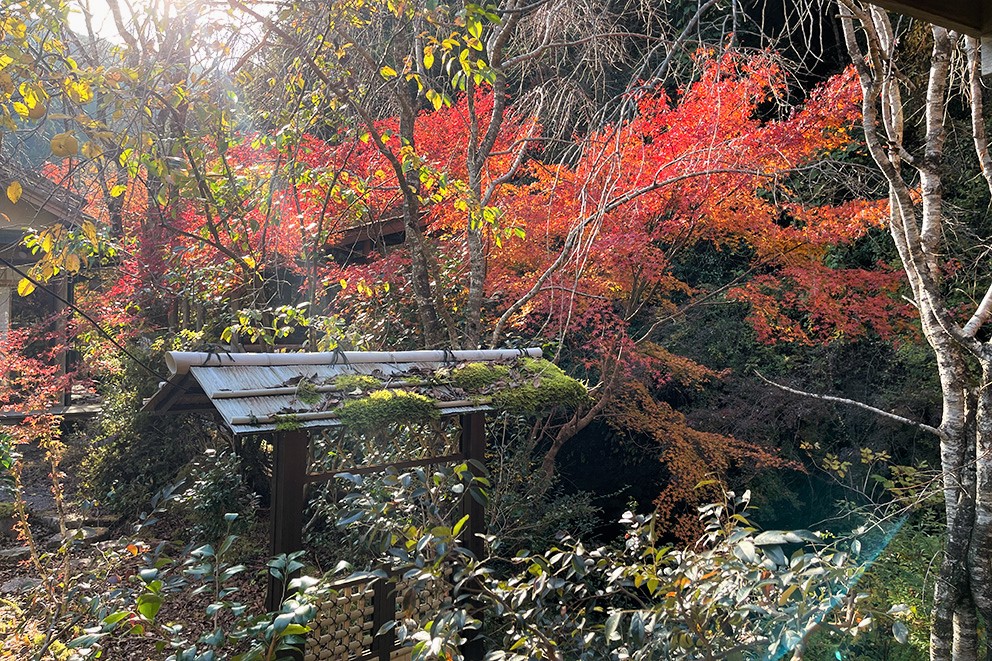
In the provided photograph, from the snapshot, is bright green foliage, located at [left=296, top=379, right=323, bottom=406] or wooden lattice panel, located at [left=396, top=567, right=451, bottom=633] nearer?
bright green foliage, located at [left=296, top=379, right=323, bottom=406]

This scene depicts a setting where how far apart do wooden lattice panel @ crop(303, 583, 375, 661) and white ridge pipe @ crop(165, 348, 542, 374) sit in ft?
3.80

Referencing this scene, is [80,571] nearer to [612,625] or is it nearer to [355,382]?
[355,382]

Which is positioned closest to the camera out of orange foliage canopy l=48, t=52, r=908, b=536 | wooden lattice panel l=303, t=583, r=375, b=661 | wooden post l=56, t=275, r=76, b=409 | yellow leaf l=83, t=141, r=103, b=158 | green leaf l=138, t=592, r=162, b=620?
green leaf l=138, t=592, r=162, b=620

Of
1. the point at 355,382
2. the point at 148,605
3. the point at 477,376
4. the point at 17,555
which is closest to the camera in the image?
the point at 148,605

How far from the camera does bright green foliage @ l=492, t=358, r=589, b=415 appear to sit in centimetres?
357

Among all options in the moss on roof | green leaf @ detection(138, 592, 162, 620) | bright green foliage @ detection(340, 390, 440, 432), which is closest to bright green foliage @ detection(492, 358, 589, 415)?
the moss on roof

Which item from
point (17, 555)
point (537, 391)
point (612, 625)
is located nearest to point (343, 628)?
point (537, 391)

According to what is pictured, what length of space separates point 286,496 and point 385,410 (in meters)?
0.64

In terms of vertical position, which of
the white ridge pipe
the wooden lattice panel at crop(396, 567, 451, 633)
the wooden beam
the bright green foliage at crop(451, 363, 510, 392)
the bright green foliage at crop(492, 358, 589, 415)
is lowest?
the wooden lattice panel at crop(396, 567, 451, 633)

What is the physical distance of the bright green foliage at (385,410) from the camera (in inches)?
116

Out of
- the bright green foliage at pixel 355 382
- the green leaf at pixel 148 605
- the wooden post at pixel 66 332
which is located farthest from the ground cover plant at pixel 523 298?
the green leaf at pixel 148 605

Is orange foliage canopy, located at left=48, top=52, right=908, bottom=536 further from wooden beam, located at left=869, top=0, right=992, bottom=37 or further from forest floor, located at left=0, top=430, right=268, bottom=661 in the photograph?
wooden beam, located at left=869, top=0, right=992, bottom=37

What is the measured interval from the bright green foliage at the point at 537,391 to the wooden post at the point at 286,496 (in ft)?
3.39

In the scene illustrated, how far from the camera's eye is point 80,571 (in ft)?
15.9
